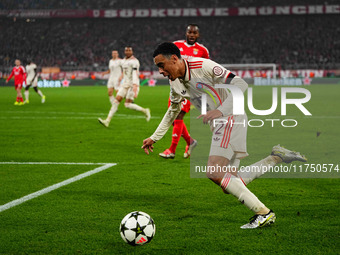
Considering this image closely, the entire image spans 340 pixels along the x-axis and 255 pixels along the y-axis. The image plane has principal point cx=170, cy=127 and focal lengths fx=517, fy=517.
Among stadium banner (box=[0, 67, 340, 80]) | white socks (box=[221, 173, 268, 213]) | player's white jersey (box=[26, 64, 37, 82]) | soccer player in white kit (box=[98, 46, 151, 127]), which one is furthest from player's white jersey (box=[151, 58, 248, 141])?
stadium banner (box=[0, 67, 340, 80])

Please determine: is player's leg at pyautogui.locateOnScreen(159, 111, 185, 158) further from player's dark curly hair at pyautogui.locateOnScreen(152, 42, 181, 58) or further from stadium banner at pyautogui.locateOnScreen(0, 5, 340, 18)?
stadium banner at pyautogui.locateOnScreen(0, 5, 340, 18)

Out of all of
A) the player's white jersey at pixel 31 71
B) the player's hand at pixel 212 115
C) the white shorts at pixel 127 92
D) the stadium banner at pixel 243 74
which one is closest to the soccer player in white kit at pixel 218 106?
the player's hand at pixel 212 115

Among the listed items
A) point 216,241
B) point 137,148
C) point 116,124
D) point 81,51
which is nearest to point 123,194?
point 216,241

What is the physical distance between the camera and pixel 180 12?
5472cm

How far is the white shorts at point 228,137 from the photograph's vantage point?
4891 mm

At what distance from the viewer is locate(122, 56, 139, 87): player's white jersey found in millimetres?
15327

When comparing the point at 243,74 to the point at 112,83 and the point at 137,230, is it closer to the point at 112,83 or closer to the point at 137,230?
the point at 112,83

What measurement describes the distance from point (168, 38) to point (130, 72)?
133ft

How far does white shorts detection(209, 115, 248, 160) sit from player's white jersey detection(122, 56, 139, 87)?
1031 cm

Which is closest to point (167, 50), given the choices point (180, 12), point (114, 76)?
point (114, 76)

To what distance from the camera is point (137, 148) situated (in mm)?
10703

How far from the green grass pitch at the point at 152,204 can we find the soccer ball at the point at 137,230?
0.08 metres

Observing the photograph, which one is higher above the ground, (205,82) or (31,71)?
(31,71)

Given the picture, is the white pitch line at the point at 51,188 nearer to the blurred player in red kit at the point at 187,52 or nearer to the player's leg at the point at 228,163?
the blurred player in red kit at the point at 187,52
